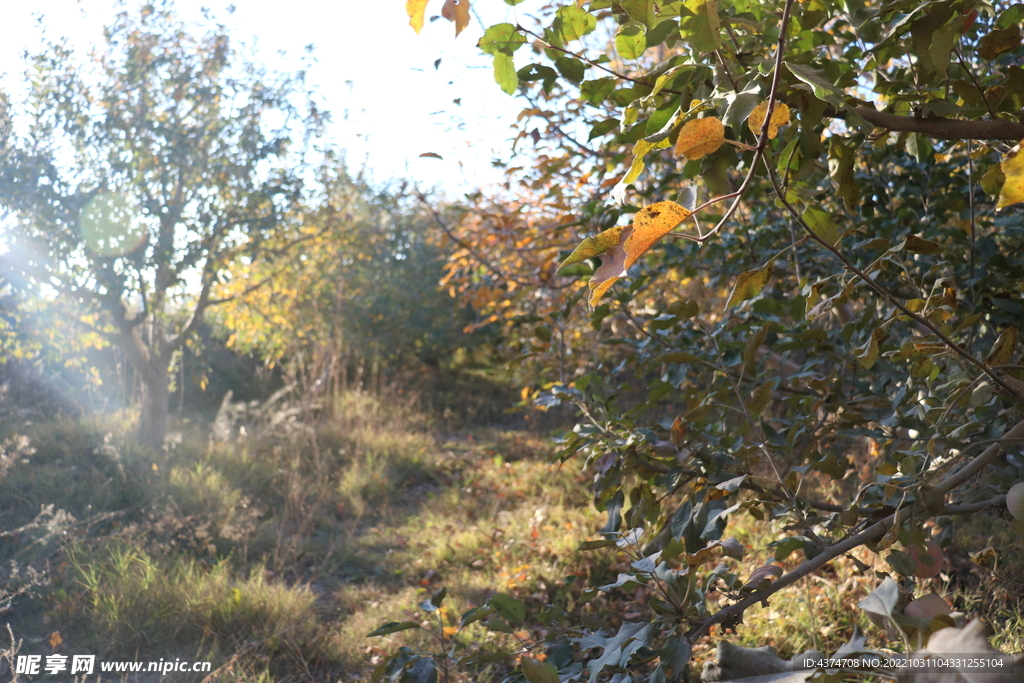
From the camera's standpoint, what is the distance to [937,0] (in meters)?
0.93

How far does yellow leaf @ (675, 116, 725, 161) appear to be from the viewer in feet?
2.61

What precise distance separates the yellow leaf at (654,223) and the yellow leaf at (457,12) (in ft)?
1.65

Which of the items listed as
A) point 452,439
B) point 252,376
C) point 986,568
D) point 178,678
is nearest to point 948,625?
point 986,568

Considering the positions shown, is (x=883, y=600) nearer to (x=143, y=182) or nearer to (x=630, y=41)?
(x=630, y=41)

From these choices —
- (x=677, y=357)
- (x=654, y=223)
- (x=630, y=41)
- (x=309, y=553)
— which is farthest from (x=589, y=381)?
(x=309, y=553)

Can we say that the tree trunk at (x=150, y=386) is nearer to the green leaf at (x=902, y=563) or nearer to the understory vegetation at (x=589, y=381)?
the understory vegetation at (x=589, y=381)

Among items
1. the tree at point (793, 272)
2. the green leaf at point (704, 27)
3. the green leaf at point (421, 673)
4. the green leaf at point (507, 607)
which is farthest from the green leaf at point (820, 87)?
the green leaf at point (421, 673)

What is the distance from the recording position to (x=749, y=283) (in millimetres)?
Result: 1006

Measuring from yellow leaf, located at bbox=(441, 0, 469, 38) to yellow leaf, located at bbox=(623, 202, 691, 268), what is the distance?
0.50m

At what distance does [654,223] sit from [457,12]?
542mm

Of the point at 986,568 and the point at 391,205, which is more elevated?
the point at 391,205

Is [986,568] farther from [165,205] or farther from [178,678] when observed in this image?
[165,205]

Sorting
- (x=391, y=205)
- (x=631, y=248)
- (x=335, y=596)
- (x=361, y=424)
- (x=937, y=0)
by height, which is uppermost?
(x=391, y=205)

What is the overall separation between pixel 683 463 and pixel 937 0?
0.99 metres
